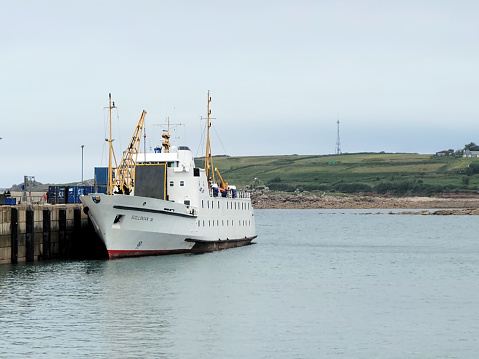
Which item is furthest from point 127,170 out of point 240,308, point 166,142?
Result: point 240,308

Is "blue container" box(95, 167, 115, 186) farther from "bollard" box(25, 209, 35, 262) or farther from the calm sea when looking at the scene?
"bollard" box(25, 209, 35, 262)

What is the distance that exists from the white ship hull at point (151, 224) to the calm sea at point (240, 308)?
122 centimetres

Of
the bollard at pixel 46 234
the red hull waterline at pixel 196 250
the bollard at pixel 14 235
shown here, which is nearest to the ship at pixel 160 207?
the red hull waterline at pixel 196 250

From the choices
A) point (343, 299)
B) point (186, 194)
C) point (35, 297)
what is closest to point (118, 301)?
point (35, 297)

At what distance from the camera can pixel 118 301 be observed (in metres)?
47.0

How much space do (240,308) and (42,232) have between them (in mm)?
22795

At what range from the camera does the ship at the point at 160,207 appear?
6238cm

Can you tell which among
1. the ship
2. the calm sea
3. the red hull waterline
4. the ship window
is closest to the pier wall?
the calm sea

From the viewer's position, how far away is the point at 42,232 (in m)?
63.4

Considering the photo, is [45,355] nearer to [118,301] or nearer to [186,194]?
[118,301]

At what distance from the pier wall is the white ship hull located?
3.23m

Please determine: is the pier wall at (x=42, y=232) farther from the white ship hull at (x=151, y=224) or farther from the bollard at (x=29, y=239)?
the white ship hull at (x=151, y=224)

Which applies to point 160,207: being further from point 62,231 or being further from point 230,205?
point 230,205

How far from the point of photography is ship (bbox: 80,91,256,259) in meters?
62.4
